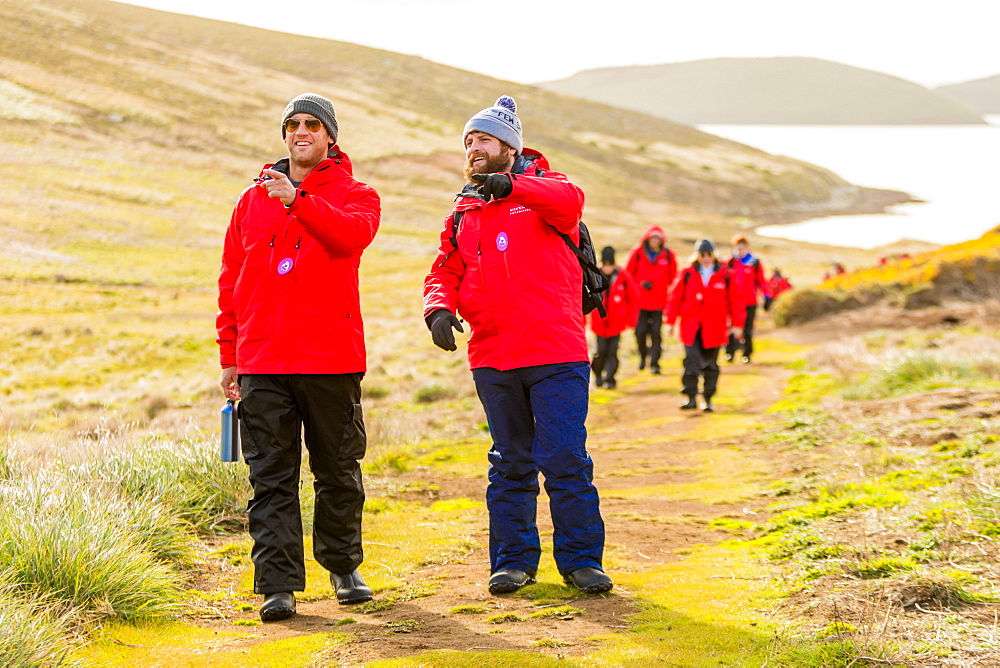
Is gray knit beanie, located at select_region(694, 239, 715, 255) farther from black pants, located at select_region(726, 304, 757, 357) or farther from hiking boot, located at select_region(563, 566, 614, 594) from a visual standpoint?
hiking boot, located at select_region(563, 566, 614, 594)

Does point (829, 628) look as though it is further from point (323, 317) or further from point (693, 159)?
point (693, 159)

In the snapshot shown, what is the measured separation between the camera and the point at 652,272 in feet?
51.1

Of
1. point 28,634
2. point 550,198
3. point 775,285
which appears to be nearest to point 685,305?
point 550,198

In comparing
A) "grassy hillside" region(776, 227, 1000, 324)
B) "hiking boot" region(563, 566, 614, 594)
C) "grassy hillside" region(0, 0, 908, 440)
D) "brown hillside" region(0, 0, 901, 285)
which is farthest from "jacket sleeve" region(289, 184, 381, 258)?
"brown hillside" region(0, 0, 901, 285)

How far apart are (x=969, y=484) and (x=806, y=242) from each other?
7538 cm

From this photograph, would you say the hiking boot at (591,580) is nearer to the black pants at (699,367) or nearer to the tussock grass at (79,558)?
the tussock grass at (79,558)

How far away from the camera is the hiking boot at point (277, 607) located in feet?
15.5

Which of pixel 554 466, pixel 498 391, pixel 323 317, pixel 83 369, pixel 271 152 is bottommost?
pixel 83 369

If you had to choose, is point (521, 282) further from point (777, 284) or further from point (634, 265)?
point (777, 284)

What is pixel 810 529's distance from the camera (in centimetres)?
582

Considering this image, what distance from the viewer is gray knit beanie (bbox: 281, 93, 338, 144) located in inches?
198

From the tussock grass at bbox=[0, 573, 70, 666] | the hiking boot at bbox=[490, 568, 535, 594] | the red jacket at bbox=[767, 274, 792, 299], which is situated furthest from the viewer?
the red jacket at bbox=[767, 274, 792, 299]

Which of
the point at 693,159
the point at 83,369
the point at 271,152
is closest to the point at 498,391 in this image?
the point at 83,369

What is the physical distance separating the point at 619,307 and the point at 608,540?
9125 millimetres
